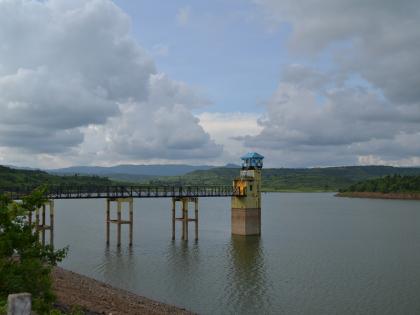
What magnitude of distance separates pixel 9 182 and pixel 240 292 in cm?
12387

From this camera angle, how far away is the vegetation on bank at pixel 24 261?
57.4ft

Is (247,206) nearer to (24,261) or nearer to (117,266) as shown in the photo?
(117,266)

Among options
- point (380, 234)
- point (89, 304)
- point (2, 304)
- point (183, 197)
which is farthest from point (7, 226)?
point (380, 234)

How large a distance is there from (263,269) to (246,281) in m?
5.75

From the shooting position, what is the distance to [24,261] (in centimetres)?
1827

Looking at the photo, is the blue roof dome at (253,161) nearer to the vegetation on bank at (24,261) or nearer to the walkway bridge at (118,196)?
the walkway bridge at (118,196)

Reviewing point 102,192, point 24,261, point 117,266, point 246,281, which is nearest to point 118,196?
point 102,192

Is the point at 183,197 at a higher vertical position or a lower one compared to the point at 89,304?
higher

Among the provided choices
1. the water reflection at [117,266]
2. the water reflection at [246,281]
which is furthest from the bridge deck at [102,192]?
the water reflection at [246,281]

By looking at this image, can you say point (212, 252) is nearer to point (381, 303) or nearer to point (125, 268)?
point (125, 268)

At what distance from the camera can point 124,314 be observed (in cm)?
2600

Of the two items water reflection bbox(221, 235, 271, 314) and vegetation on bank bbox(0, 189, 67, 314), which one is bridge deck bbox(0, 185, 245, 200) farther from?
vegetation on bank bbox(0, 189, 67, 314)

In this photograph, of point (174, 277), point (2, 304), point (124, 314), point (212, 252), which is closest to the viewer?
point (2, 304)

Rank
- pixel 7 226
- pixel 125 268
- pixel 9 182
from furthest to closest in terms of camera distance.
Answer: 1. pixel 9 182
2. pixel 125 268
3. pixel 7 226
